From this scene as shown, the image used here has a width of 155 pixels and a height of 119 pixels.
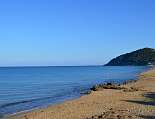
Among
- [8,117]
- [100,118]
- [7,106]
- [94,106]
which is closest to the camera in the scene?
[100,118]

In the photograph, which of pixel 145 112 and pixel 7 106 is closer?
pixel 145 112

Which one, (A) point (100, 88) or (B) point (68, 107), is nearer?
(B) point (68, 107)

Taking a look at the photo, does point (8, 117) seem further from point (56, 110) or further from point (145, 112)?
point (145, 112)

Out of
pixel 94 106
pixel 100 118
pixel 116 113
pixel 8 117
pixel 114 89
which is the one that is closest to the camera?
pixel 100 118

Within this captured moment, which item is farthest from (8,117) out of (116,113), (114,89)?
(114,89)

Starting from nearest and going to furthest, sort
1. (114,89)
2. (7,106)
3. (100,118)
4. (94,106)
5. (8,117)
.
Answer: (100,118) < (8,117) < (94,106) < (7,106) < (114,89)

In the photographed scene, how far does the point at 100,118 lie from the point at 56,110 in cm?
693

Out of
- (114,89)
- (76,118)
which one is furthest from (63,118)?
(114,89)

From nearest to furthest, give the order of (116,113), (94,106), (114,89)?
(116,113) → (94,106) → (114,89)

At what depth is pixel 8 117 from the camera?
2572 cm

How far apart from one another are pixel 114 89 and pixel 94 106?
1585 centimetres

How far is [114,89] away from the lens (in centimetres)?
4369

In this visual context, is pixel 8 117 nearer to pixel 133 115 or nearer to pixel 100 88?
pixel 133 115

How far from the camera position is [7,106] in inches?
1299
